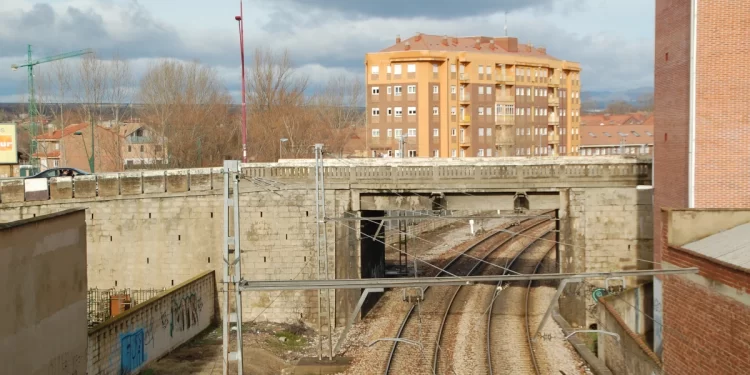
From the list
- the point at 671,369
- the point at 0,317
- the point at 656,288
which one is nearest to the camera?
the point at 0,317

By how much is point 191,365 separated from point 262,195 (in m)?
8.06

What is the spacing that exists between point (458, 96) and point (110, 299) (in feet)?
165

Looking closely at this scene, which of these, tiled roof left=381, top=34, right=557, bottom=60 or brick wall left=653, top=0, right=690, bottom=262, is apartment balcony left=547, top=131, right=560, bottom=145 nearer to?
tiled roof left=381, top=34, right=557, bottom=60

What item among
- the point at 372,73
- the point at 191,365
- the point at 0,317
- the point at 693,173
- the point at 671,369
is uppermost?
the point at 372,73

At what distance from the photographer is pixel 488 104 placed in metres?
77.2

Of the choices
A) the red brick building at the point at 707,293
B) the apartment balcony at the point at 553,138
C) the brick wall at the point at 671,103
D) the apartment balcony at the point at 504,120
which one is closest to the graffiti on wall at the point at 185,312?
the red brick building at the point at 707,293

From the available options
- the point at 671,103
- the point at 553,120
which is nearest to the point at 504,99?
the point at 553,120

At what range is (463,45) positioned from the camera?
7938cm

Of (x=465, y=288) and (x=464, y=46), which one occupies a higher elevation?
(x=464, y=46)

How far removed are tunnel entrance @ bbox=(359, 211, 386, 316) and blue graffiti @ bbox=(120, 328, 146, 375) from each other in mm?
9862

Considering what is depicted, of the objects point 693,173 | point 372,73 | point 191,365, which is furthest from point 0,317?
point 372,73

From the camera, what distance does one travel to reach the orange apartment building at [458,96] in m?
71.4

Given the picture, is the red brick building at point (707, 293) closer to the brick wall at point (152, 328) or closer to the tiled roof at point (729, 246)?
the tiled roof at point (729, 246)

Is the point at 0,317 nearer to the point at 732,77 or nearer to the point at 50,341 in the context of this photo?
the point at 50,341
